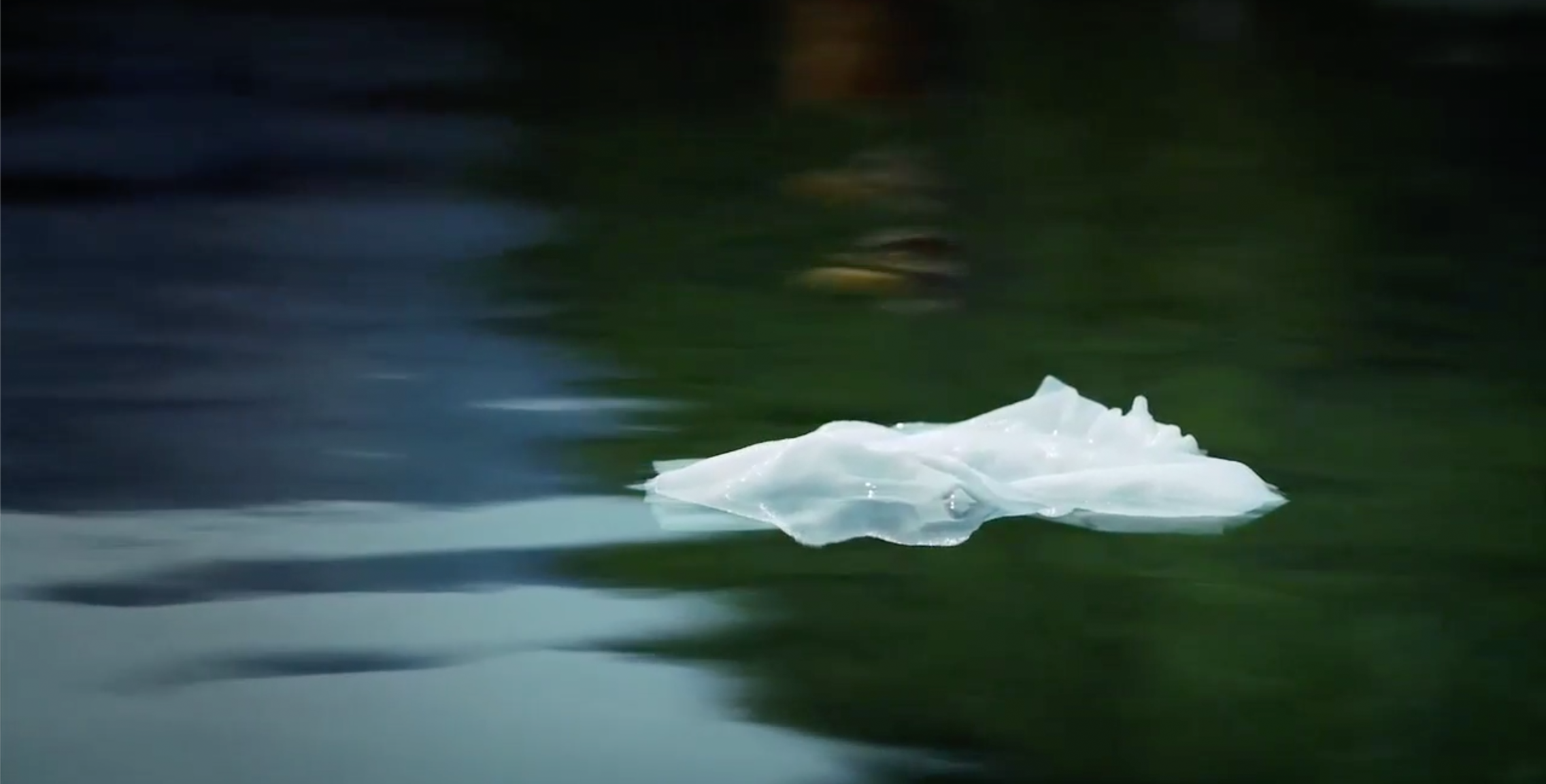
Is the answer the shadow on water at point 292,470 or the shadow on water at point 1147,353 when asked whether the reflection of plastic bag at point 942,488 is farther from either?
the shadow on water at point 292,470

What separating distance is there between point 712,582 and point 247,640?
500 mm

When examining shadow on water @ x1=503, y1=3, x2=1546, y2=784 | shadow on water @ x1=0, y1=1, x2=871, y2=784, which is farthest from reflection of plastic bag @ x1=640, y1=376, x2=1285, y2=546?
shadow on water @ x1=0, y1=1, x2=871, y2=784

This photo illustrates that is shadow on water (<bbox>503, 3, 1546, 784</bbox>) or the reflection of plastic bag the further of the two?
the reflection of plastic bag

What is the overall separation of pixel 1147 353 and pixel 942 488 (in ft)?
2.27

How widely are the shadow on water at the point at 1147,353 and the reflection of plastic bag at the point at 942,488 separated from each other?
0.14ft

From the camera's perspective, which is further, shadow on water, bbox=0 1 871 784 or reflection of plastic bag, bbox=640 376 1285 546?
reflection of plastic bag, bbox=640 376 1285 546

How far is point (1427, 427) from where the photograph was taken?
2.35 meters

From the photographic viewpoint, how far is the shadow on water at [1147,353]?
168cm

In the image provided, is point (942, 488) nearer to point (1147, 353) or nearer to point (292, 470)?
point (1147, 353)

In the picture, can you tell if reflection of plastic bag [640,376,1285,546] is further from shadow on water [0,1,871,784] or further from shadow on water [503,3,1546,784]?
shadow on water [0,1,871,784]

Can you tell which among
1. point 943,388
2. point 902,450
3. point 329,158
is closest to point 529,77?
point 329,158

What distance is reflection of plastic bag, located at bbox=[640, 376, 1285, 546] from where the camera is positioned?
204 centimetres

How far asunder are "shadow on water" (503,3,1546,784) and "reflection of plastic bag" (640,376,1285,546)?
0.04 meters

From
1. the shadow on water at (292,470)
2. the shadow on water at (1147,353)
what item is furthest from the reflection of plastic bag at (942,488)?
the shadow on water at (292,470)
